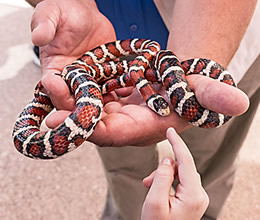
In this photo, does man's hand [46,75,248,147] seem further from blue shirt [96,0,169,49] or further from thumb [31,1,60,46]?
blue shirt [96,0,169,49]

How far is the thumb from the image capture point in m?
1.52

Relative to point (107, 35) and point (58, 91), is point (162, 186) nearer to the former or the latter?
point (58, 91)

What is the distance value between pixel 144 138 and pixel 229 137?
1.05m

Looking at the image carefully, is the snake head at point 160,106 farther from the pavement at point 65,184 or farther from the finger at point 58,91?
the pavement at point 65,184

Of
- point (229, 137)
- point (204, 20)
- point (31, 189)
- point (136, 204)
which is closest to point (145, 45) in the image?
point (204, 20)

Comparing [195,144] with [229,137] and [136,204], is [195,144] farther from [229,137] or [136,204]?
[136,204]

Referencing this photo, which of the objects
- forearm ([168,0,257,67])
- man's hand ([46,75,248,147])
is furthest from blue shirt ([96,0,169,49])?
man's hand ([46,75,248,147])

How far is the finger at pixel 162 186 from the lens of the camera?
1.08 meters

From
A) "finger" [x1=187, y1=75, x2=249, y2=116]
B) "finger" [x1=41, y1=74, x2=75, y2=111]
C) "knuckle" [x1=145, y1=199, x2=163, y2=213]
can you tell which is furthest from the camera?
"finger" [x1=41, y1=74, x2=75, y2=111]

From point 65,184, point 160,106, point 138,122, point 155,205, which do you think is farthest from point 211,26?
point 65,184

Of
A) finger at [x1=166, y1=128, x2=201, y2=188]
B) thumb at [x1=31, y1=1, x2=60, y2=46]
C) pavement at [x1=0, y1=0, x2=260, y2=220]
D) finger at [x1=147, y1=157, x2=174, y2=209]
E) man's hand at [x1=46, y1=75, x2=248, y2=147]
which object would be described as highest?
thumb at [x1=31, y1=1, x2=60, y2=46]

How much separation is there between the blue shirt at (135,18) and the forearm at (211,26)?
32 cm

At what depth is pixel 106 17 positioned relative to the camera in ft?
6.57

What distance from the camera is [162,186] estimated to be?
109cm
